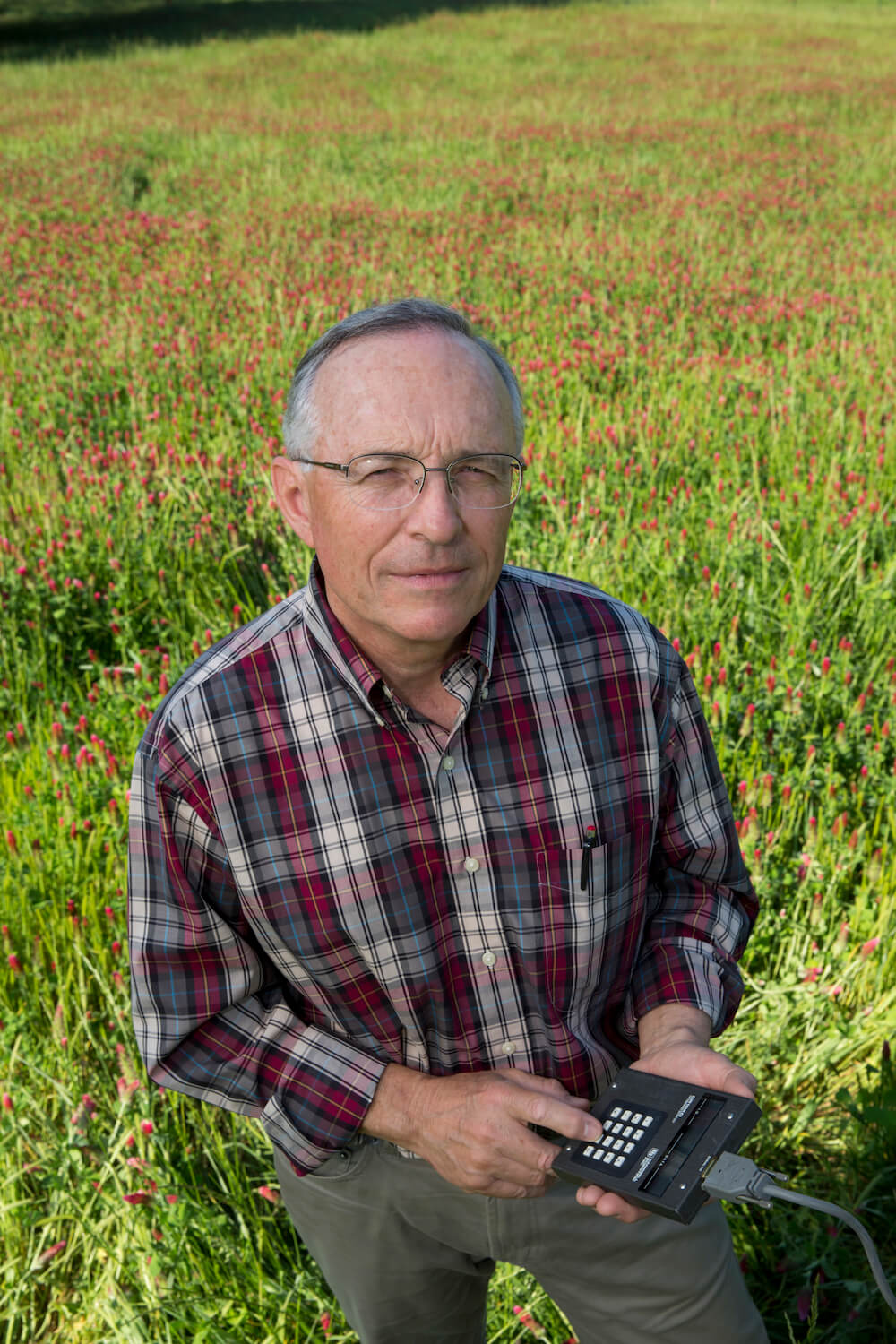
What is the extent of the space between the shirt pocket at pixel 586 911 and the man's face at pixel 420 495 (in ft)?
1.37

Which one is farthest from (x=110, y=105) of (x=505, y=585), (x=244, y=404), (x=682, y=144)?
(x=505, y=585)

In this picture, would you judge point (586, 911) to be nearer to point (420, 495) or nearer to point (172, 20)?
point (420, 495)

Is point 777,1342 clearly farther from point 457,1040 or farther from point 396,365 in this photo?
point 396,365

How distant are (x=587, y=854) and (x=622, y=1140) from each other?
41 cm

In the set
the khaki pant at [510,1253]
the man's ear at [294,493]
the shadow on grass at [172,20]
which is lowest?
the khaki pant at [510,1253]

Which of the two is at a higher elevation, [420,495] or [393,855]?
[420,495]

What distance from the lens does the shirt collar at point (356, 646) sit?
1525mm

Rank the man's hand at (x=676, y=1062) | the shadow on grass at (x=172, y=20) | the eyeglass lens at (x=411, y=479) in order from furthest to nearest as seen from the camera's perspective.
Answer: the shadow on grass at (x=172, y=20) → the eyeglass lens at (x=411, y=479) → the man's hand at (x=676, y=1062)

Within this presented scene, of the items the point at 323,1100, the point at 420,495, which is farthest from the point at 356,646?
the point at 323,1100

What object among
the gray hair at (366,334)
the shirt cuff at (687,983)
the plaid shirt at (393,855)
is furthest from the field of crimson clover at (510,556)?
the gray hair at (366,334)

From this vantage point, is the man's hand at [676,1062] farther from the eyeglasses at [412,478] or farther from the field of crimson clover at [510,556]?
the eyeglasses at [412,478]

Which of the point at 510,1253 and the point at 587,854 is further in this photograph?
the point at 510,1253

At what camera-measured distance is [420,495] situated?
1463mm

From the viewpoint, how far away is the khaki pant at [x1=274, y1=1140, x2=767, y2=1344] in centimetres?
164
